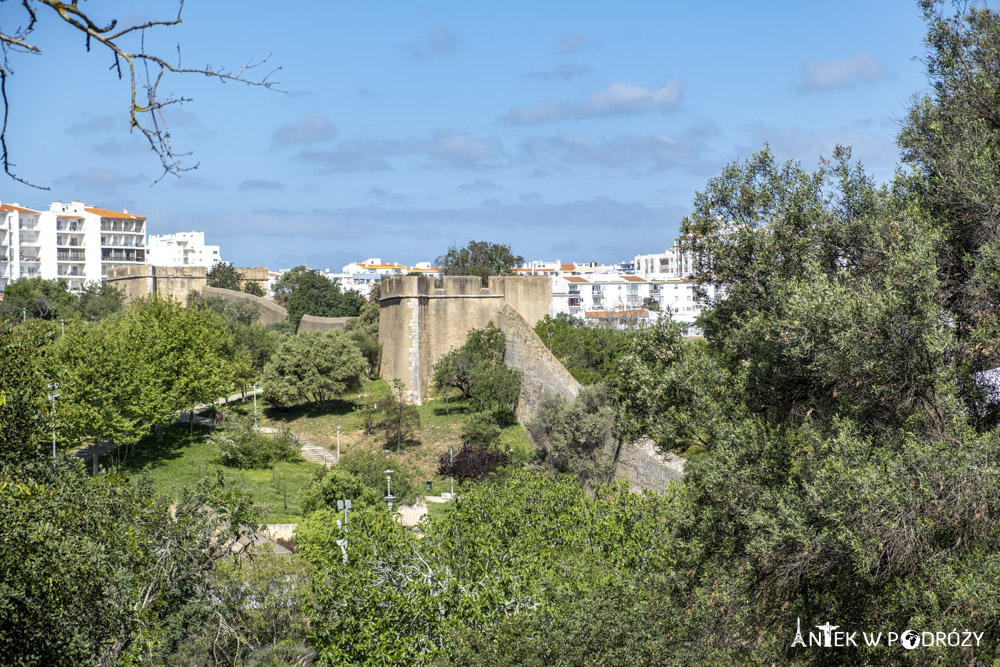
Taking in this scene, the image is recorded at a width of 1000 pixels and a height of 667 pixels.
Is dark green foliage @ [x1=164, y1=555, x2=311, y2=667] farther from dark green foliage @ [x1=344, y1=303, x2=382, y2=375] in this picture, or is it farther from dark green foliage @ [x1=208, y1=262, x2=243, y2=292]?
dark green foliage @ [x1=208, y1=262, x2=243, y2=292]

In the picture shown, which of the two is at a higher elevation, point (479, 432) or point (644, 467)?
A: point (479, 432)

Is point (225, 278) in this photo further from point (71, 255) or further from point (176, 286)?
point (176, 286)

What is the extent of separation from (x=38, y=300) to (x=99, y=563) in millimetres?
46102

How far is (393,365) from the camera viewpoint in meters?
36.4

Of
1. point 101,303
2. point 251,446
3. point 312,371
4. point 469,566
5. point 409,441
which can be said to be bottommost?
point 409,441

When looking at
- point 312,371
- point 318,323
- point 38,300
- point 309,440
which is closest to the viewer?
point 309,440

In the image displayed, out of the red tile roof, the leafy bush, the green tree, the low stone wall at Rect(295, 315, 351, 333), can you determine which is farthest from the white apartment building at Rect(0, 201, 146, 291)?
the leafy bush

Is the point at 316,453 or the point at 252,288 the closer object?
the point at 316,453

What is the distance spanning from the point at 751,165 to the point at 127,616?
23.3 ft

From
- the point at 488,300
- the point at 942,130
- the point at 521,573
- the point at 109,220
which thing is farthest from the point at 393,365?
the point at 109,220

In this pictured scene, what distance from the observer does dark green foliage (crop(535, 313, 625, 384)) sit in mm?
34750

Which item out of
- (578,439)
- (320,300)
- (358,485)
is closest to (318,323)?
(320,300)

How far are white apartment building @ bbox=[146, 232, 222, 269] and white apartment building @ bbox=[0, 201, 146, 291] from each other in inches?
894

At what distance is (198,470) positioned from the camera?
26453 mm
